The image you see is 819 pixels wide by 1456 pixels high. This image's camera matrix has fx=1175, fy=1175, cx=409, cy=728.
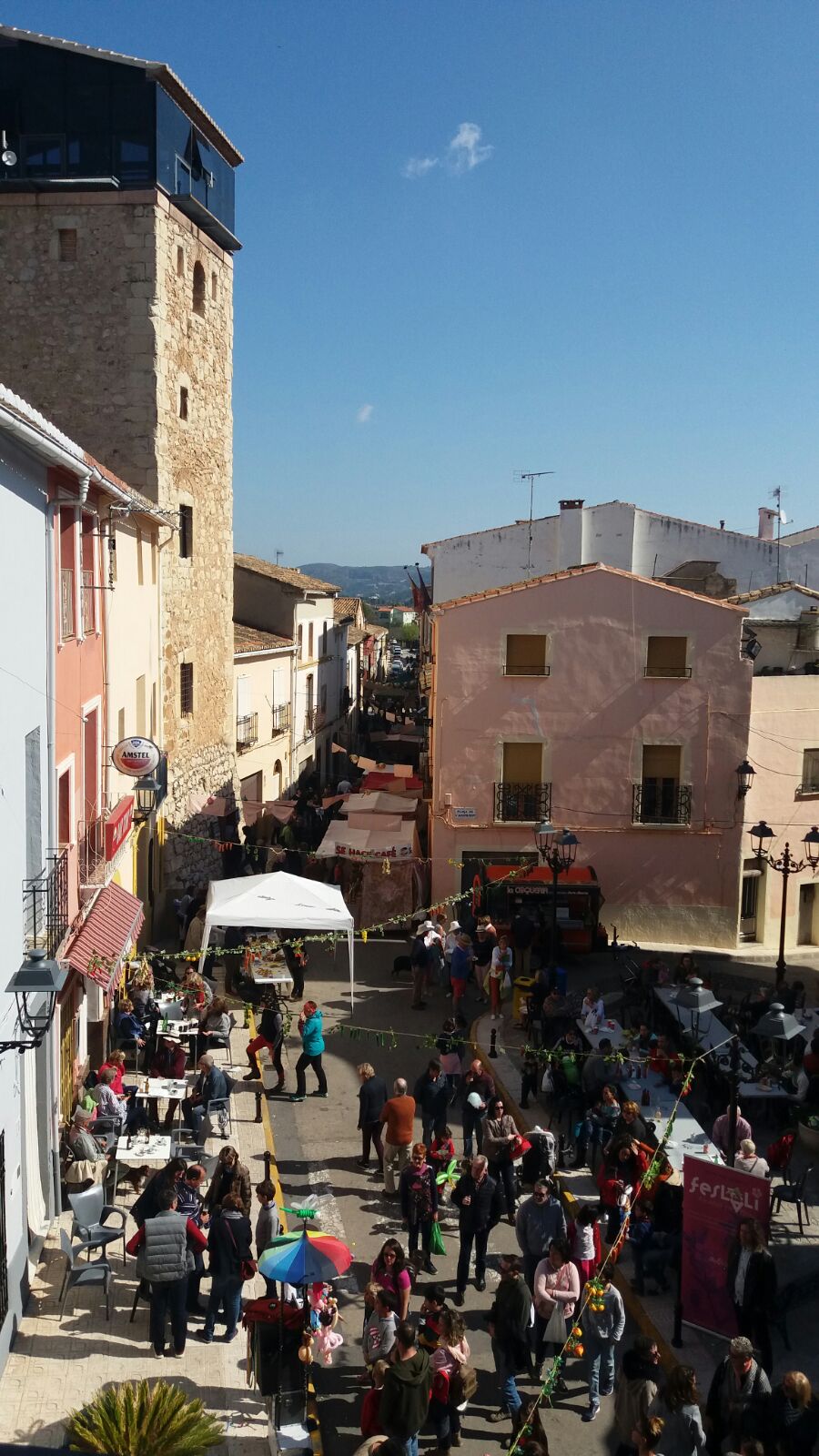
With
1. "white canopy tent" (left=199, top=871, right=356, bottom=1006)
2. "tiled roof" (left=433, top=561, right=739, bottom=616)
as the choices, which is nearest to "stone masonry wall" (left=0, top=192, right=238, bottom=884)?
"white canopy tent" (left=199, top=871, right=356, bottom=1006)

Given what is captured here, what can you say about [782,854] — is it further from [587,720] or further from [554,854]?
[554,854]

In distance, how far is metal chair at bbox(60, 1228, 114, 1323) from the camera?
10.0 metres

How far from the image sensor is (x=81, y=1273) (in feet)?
32.9

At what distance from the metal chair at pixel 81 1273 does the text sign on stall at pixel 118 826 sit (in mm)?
6112

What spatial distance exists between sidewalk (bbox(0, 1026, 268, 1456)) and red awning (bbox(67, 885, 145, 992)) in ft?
9.08

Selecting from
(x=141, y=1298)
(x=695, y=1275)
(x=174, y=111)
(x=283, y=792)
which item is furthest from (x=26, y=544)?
(x=283, y=792)

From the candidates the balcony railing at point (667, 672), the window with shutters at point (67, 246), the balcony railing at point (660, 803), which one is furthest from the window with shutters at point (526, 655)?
the window with shutters at point (67, 246)

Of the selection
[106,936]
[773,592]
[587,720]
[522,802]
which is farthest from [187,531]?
[106,936]

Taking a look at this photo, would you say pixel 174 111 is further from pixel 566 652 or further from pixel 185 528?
pixel 566 652

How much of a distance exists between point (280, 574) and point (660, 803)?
1936 centimetres

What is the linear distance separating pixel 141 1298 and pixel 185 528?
1785cm

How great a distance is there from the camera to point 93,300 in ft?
77.0

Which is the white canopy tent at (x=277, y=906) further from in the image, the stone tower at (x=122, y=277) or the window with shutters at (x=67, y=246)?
the window with shutters at (x=67, y=246)

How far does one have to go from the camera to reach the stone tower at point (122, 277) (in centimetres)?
2236
